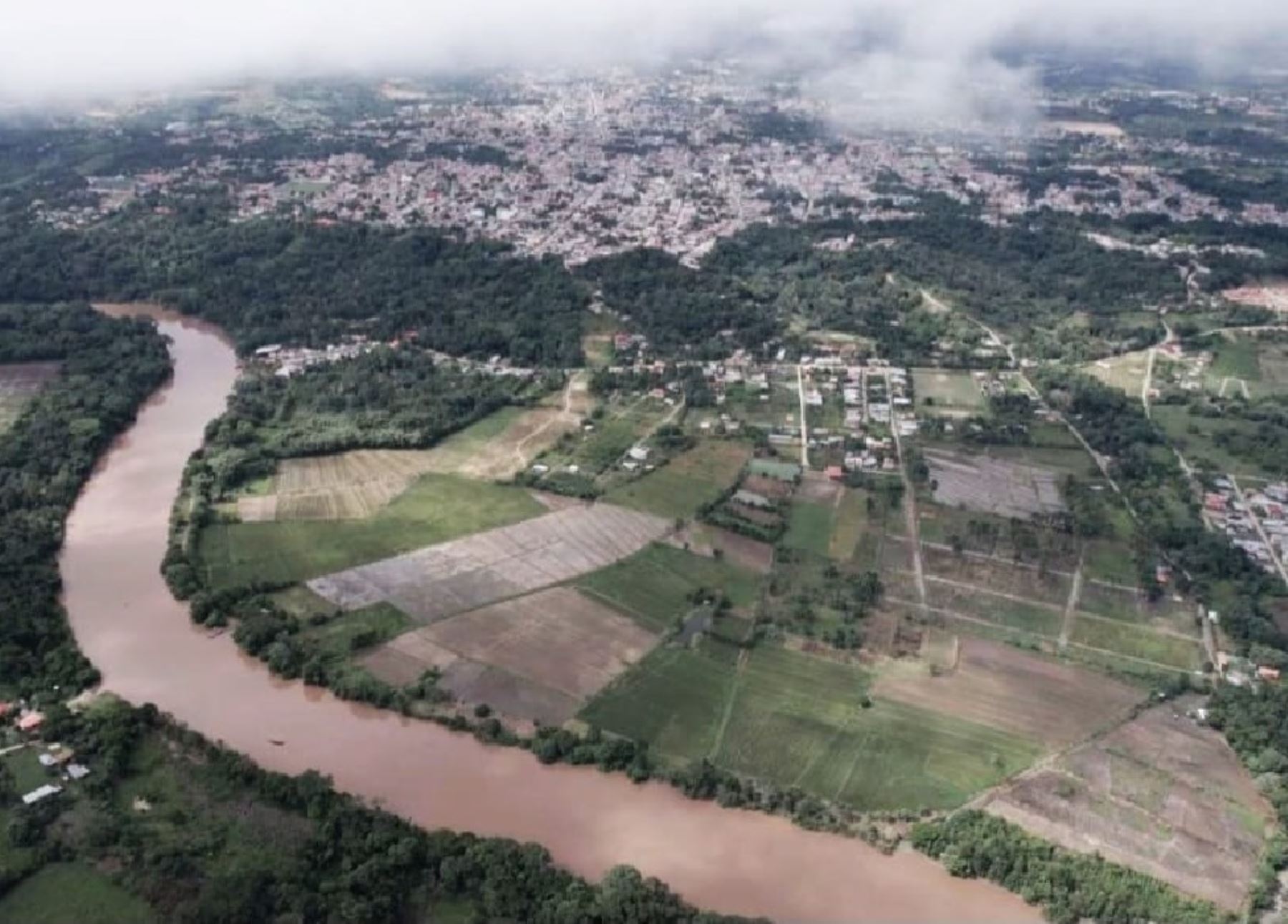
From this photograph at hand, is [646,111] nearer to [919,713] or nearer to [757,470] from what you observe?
[757,470]

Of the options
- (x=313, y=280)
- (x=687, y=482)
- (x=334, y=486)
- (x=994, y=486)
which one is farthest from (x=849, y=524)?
(x=313, y=280)

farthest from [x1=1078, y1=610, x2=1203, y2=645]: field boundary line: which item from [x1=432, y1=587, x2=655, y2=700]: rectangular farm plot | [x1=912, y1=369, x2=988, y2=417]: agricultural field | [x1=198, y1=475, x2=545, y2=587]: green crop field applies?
[x1=198, y1=475, x2=545, y2=587]: green crop field

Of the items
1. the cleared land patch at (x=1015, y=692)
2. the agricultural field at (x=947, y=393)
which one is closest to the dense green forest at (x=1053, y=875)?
the cleared land patch at (x=1015, y=692)

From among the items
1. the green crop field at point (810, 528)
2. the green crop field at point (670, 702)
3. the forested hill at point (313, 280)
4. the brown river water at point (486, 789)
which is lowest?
the brown river water at point (486, 789)

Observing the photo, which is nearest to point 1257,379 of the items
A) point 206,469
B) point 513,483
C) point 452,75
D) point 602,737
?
point 513,483

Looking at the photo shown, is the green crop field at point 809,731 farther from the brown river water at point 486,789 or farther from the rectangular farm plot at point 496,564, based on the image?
the rectangular farm plot at point 496,564

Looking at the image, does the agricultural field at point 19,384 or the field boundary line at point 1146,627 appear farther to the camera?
the agricultural field at point 19,384
